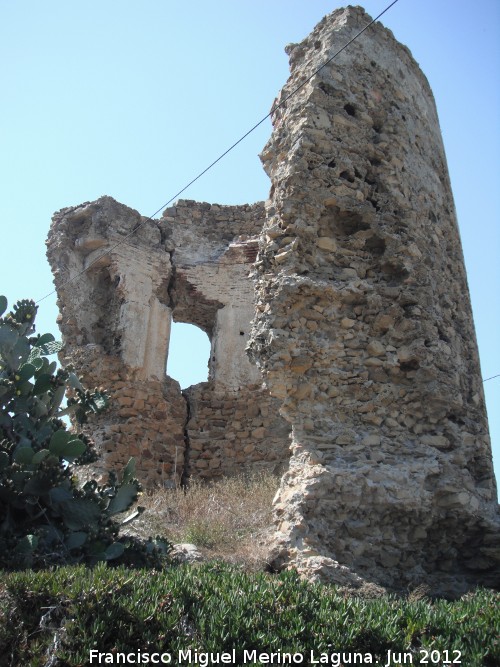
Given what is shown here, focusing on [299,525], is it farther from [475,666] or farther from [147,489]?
[147,489]

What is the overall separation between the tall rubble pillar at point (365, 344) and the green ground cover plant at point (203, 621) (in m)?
1.07

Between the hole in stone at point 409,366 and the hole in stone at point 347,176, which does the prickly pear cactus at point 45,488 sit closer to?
the hole in stone at point 409,366

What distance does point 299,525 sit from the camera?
4.99 meters

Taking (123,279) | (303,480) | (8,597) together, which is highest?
(123,279)

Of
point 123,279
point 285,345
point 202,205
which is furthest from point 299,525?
point 202,205

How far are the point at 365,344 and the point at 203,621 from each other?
318cm

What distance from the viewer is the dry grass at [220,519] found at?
5672 millimetres

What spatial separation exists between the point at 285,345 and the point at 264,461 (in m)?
4.95

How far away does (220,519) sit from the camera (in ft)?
21.9

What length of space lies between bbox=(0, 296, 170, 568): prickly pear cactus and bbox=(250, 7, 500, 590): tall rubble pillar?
4.05 ft

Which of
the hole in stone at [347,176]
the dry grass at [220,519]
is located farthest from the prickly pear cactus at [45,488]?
the hole in stone at [347,176]

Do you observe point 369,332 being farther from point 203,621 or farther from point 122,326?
point 122,326

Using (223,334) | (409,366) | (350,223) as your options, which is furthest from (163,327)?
(409,366)

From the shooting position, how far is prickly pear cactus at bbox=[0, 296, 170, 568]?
15.5 feet
